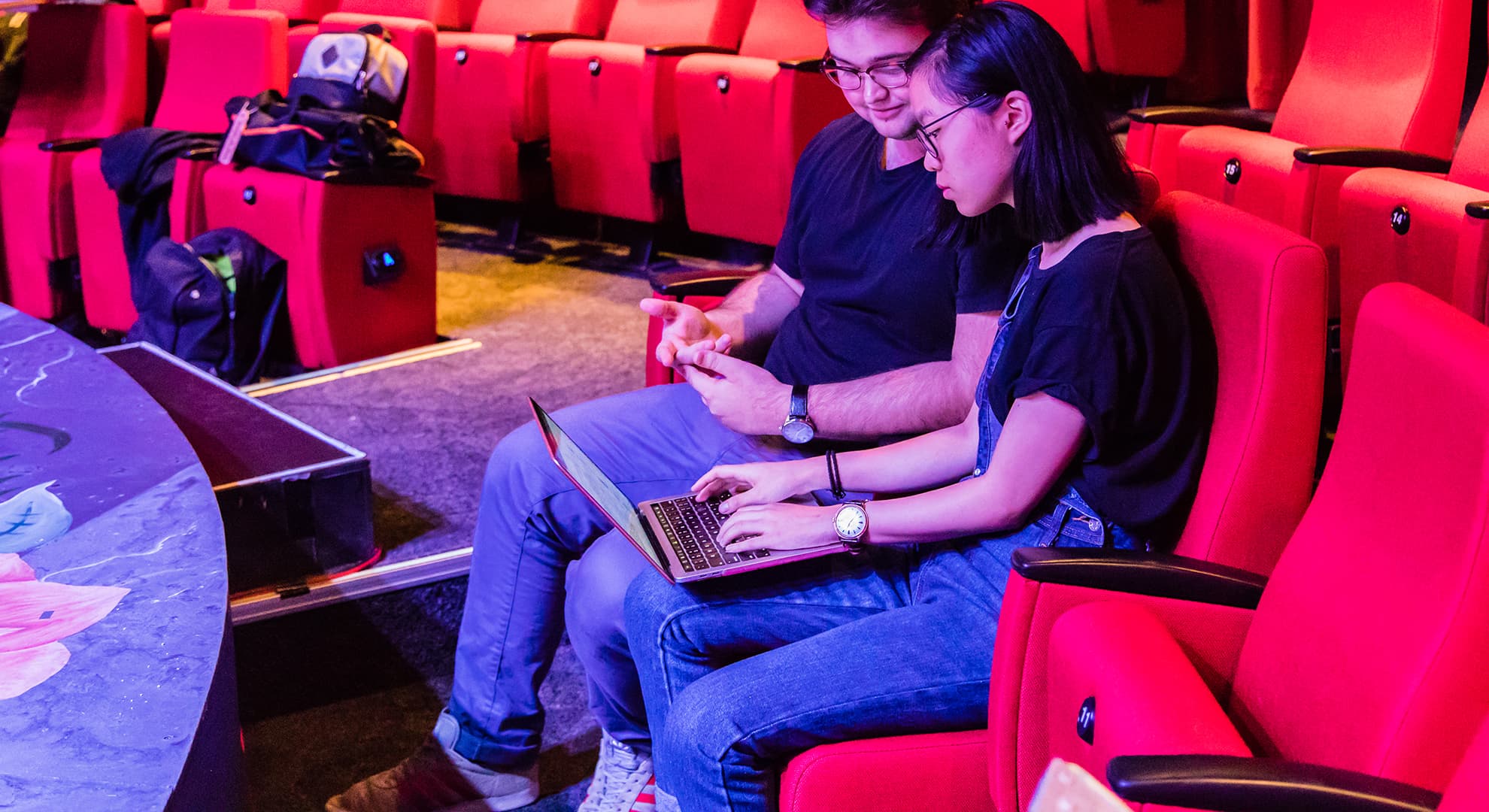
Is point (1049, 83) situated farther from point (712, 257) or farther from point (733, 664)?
point (712, 257)

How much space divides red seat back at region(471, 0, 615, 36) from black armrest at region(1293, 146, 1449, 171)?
2434 millimetres

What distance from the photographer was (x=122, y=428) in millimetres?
1166

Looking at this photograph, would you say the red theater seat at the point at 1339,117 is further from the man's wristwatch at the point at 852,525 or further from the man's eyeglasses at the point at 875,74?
the man's wristwatch at the point at 852,525

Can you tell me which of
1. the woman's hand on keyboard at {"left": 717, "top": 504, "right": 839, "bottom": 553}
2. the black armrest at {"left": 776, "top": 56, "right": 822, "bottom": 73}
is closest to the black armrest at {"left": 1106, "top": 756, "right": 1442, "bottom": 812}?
the woman's hand on keyboard at {"left": 717, "top": 504, "right": 839, "bottom": 553}

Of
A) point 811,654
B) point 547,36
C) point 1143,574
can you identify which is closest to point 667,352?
point 811,654

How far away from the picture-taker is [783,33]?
11.0 feet

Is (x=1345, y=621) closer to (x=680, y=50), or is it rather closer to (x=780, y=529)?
(x=780, y=529)

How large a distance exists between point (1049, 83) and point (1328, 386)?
97cm

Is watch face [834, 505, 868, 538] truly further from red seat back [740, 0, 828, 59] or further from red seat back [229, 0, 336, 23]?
red seat back [229, 0, 336, 23]

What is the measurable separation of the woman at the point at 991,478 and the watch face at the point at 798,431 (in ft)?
0.65

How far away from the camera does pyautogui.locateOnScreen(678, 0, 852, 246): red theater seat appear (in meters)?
3.03

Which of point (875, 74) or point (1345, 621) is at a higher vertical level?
point (875, 74)

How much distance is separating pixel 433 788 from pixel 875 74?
0.87 m

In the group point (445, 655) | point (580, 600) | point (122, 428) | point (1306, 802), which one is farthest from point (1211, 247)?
point (445, 655)
